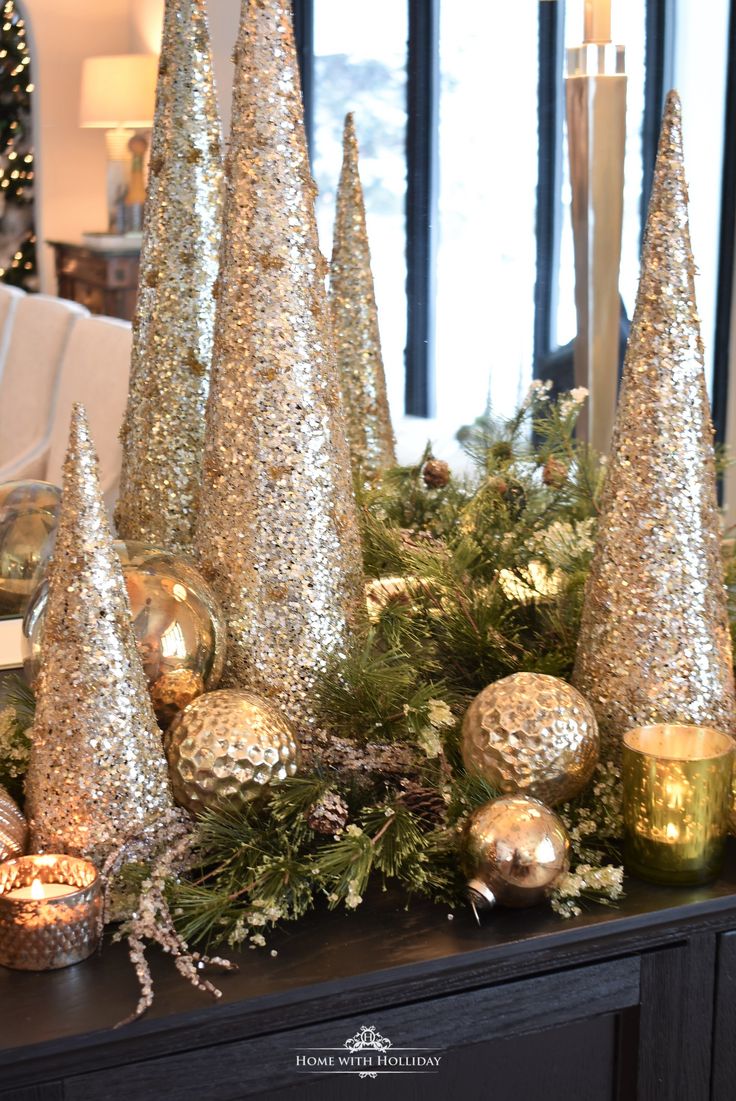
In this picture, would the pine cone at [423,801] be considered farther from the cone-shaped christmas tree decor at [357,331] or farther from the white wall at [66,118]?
the white wall at [66,118]

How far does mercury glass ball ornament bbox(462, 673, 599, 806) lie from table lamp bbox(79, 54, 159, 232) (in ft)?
1.88

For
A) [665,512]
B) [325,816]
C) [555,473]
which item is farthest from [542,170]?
[325,816]

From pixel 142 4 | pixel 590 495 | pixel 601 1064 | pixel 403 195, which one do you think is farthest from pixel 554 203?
pixel 601 1064

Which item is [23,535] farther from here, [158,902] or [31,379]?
[158,902]

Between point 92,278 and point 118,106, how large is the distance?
0.14 m

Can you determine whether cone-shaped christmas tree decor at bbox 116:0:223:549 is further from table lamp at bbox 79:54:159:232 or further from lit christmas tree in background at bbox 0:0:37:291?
lit christmas tree in background at bbox 0:0:37:291

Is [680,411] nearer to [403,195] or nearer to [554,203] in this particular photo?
[403,195]

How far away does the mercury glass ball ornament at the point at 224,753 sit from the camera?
0.46 m

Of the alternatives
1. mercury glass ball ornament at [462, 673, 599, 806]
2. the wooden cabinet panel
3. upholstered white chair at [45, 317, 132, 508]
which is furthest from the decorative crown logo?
upholstered white chair at [45, 317, 132, 508]

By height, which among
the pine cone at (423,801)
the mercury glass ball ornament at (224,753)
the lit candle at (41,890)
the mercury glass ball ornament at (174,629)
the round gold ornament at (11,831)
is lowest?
the pine cone at (423,801)

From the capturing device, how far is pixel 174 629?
1.67ft

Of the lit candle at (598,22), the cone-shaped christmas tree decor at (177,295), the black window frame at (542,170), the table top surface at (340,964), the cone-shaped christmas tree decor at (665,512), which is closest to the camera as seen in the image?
the table top surface at (340,964)

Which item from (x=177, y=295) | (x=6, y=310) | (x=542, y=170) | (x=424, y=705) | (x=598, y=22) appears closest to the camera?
(x=424, y=705)

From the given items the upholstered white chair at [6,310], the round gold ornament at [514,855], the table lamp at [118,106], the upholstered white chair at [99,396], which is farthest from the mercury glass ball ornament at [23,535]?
the round gold ornament at [514,855]
